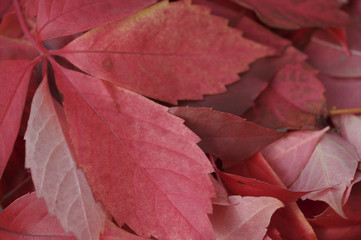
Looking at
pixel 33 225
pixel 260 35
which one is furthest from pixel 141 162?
pixel 260 35

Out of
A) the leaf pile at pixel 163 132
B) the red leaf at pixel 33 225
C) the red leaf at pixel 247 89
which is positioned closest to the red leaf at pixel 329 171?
the leaf pile at pixel 163 132

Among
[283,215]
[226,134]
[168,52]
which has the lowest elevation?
[283,215]

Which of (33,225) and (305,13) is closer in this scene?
(33,225)

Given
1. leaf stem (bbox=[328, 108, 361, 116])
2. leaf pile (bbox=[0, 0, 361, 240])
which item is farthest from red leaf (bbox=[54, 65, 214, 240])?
leaf stem (bbox=[328, 108, 361, 116])

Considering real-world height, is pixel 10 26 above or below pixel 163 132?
above

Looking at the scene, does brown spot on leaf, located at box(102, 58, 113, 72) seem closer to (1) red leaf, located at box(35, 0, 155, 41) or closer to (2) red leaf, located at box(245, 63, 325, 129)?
(1) red leaf, located at box(35, 0, 155, 41)

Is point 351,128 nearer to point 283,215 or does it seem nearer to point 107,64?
point 283,215
